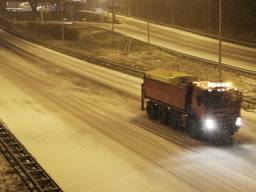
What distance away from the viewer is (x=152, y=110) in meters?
32.6

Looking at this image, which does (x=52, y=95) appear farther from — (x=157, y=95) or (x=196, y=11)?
(x=196, y=11)

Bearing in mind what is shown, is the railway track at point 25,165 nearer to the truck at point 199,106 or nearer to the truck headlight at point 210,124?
the truck at point 199,106

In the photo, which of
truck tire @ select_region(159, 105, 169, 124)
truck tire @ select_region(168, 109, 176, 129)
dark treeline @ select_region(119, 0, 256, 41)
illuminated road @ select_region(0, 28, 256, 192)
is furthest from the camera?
dark treeline @ select_region(119, 0, 256, 41)

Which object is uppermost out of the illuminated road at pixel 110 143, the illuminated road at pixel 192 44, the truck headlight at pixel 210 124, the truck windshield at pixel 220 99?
the truck windshield at pixel 220 99

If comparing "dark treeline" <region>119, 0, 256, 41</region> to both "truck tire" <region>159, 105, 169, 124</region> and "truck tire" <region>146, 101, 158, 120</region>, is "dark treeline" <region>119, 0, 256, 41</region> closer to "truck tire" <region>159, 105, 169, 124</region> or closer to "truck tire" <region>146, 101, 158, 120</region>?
"truck tire" <region>146, 101, 158, 120</region>

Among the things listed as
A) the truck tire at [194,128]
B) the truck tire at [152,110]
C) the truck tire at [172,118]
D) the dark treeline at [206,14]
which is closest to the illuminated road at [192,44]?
the dark treeline at [206,14]

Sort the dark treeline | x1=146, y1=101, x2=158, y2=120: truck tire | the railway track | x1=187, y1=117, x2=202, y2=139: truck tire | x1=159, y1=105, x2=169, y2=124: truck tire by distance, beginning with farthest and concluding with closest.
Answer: the dark treeline → x1=146, y1=101, x2=158, y2=120: truck tire → x1=159, y1=105, x2=169, y2=124: truck tire → x1=187, y1=117, x2=202, y2=139: truck tire → the railway track

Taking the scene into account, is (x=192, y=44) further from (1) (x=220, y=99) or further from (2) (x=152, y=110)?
(1) (x=220, y=99)

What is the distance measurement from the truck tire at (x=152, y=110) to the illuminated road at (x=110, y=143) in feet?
1.43

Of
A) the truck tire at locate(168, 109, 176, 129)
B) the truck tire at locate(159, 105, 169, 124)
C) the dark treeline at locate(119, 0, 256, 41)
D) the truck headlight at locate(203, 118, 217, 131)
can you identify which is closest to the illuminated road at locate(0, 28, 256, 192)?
the truck tire at locate(168, 109, 176, 129)

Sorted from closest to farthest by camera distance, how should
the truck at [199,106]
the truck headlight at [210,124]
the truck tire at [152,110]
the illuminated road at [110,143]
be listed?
the illuminated road at [110,143]
the truck headlight at [210,124]
the truck at [199,106]
the truck tire at [152,110]

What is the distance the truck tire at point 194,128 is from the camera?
2781 cm

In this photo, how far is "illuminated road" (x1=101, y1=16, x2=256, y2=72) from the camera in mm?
59138

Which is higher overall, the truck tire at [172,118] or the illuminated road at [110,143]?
the truck tire at [172,118]
